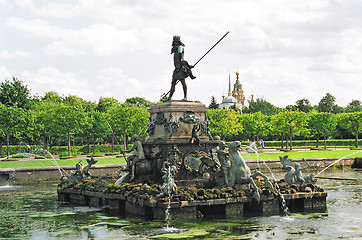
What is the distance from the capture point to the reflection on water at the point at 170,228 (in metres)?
13.1

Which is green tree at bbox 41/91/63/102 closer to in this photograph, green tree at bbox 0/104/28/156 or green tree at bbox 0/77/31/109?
green tree at bbox 0/77/31/109

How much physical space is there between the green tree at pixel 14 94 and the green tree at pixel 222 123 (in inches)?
894

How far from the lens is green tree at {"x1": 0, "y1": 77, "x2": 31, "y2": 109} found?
5672 cm

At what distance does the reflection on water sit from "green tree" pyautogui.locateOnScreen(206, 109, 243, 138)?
43251 millimetres

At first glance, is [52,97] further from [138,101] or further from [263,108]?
[263,108]

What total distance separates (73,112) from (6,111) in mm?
7712

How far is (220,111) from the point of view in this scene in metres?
66.5

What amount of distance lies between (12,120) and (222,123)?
88.2 feet

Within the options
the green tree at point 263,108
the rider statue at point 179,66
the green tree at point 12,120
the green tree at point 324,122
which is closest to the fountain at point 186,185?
the rider statue at point 179,66

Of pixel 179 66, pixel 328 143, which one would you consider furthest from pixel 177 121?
pixel 328 143

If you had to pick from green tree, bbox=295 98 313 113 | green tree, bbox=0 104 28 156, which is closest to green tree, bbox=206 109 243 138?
green tree, bbox=0 104 28 156

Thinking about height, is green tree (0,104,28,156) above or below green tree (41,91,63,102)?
below

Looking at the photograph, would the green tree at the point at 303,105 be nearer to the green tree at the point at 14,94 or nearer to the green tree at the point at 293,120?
the green tree at the point at 293,120

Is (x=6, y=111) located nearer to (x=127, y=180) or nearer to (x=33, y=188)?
(x=33, y=188)
